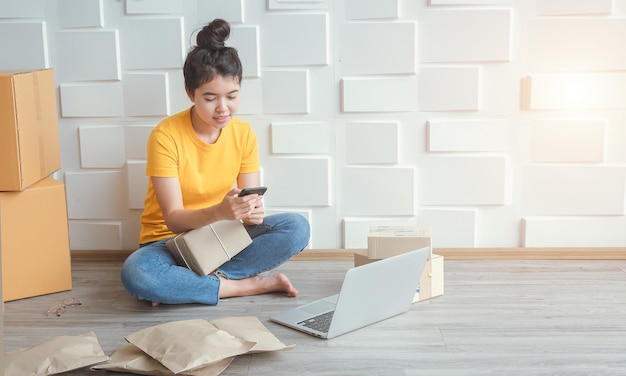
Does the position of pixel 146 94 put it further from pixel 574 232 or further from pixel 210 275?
pixel 574 232

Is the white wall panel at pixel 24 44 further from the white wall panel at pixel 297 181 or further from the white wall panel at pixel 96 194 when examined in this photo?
the white wall panel at pixel 297 181

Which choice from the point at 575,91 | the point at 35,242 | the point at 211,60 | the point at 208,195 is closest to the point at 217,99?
the point at 211,60

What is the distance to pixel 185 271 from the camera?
257cm

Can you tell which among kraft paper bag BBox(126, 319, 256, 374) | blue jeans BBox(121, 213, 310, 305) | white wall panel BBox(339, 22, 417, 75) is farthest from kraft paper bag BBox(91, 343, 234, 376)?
→ white wall panel BBox(339, 22, 417, 75)

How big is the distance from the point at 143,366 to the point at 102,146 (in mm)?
1318

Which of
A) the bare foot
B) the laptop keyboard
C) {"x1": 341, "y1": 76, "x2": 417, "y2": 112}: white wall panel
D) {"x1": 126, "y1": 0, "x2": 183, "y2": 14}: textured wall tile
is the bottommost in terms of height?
the laptop keyboard

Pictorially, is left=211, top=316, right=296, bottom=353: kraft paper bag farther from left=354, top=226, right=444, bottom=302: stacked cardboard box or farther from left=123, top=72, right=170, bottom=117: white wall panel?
left=123, top=72, right=170, bottom=117: white wall panel

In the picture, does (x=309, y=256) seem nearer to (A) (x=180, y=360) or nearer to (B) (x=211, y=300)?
(B) (x=211, y=300)

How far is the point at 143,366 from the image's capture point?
6.61ft

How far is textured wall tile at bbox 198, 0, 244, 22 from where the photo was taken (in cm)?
296

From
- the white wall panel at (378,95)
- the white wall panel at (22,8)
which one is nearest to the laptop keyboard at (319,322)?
the white wall panel at (378,95)

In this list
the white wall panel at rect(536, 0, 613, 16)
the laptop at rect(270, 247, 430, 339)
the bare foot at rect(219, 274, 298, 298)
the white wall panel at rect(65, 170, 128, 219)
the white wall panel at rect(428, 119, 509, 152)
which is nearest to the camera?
the laptop at rect(270, 247, 430, 339)

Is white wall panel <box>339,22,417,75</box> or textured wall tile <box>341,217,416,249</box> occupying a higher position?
white wall panel <box>339,22,417,75</box>

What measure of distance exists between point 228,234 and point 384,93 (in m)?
0.88
